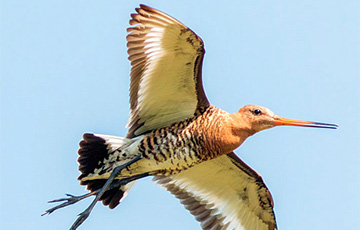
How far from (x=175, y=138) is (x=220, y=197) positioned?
1.56 m

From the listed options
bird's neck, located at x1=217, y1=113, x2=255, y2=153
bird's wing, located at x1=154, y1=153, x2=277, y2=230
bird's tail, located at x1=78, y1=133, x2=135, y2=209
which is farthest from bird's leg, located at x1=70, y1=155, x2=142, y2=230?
bird's neck, located at x1=217, y1=113, x2=255, y2=153

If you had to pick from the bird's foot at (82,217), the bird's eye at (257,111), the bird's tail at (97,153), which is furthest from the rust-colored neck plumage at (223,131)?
the bird's foot at (82,217)

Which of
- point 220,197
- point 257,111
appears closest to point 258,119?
point 257,111

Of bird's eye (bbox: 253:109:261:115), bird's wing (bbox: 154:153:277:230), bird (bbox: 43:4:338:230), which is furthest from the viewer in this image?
bird's wing (bbox: 154:153:277:230)

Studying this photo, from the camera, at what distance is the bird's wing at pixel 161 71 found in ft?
29.0

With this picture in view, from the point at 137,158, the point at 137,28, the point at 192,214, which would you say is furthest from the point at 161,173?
the point at 137,28

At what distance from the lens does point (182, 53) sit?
891 cm

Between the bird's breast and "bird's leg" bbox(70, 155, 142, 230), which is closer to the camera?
the bird's breast

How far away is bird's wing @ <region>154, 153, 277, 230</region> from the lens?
393 inches

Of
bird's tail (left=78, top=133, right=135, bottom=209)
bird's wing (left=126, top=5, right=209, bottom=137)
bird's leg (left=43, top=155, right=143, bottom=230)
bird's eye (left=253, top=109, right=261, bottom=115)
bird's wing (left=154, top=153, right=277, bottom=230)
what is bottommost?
bird's wing (left=154, top=153, right=277, bottom=230)

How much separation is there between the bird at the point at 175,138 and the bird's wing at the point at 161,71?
1 centimetres

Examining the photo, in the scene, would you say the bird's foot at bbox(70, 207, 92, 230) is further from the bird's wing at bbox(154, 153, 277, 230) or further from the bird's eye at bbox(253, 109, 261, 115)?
the bird's eye at bbox(253, 109, 261, 115)

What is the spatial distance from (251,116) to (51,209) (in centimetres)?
281

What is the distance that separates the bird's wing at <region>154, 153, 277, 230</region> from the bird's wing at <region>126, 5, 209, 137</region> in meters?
0.96
